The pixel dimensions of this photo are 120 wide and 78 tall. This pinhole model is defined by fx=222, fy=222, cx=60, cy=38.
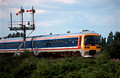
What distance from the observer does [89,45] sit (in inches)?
941

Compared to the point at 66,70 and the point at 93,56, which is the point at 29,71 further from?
the point at 93,56

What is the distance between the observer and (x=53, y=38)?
28.7m

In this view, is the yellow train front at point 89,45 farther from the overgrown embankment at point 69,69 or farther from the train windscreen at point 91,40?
the overgrown embankment at point 69,69

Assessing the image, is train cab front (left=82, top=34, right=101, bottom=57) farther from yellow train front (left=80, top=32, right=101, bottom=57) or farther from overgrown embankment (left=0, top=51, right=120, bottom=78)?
overgrown embankment (left=0, top=51, right=120, bottom=78)

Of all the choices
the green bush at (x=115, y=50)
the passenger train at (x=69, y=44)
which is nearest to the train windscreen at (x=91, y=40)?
the passenger train at (x=69, y=44)

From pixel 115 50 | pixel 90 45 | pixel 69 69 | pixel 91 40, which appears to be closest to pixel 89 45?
pixel 90 45

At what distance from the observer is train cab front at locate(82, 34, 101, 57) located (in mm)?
23781

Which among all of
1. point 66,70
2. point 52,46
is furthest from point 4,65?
point 66,70

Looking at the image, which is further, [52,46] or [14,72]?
[52,46]

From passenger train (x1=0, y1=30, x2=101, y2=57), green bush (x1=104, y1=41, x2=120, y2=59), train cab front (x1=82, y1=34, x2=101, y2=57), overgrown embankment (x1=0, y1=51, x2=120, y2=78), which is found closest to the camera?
overgrown embankment (x1=0, y1=51, x2=120, y2=78)

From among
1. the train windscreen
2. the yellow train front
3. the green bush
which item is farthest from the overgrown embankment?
the green bush

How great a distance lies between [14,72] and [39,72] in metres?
3.40

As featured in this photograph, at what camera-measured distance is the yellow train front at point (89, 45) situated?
23789 millimetres

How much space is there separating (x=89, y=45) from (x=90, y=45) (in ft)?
0.35
